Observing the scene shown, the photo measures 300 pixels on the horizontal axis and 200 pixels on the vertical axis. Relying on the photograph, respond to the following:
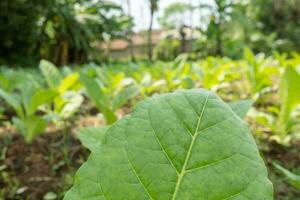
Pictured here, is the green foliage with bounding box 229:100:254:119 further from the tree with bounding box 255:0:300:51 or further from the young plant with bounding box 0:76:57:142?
the tree with bounding box 255:0:300:51

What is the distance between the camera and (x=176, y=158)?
1.75 ft

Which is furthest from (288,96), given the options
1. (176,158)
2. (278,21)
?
(278,21)

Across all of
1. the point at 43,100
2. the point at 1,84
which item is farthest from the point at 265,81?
the point at 1,84

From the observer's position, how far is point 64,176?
77.5 inches

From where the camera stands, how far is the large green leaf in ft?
1.69

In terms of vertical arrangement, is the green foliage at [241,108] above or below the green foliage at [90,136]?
above

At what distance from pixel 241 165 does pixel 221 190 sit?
1.5 inches

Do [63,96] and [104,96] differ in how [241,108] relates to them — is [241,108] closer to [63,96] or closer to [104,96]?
[104,96]

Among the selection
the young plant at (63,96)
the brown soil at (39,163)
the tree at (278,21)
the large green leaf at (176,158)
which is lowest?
the tree at (278,21)

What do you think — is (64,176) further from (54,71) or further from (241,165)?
(241,165)

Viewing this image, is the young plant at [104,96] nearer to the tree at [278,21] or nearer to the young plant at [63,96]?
the young plant at [63,96]

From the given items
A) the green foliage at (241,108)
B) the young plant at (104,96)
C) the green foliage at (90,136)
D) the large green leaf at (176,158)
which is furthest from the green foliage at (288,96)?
the large green leaf at (176,158)

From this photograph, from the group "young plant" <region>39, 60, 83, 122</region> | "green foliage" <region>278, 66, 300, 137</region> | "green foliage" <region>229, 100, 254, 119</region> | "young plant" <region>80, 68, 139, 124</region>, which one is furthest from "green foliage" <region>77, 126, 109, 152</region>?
"green foliage" <region>278, 66, 300, 137</region>

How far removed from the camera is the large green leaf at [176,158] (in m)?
0.51
